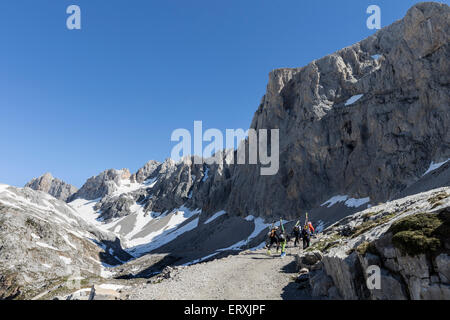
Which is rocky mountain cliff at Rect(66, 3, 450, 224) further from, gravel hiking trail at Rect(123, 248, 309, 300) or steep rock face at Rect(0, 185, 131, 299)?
steep rock face at Rect(0, 185, 131, 299)

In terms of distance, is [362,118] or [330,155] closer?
[362,118]

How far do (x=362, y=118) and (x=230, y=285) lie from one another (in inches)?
2472

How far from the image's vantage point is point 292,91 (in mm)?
91000

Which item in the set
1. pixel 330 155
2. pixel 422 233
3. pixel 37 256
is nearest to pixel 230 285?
pixel 422 233

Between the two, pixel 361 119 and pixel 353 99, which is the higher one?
pixel 353 99

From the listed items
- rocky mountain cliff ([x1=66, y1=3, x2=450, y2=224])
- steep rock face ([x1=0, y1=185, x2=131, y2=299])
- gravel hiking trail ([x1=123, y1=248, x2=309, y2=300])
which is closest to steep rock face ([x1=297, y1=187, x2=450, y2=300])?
gravel hiking trail ([x1=123, y1=248, x2=309, y2=300])

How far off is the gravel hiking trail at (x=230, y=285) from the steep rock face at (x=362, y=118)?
1709 inches

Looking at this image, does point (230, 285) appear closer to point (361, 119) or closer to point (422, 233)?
point (422, 233)

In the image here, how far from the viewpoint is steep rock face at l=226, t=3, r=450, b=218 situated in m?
52.8

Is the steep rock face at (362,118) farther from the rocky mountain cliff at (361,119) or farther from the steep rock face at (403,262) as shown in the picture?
the steep rock face at (403,262)

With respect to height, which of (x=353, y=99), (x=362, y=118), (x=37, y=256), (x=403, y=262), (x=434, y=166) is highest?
(x=353, y=99)

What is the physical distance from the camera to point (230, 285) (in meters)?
14.7

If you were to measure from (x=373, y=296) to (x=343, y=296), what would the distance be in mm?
1804
